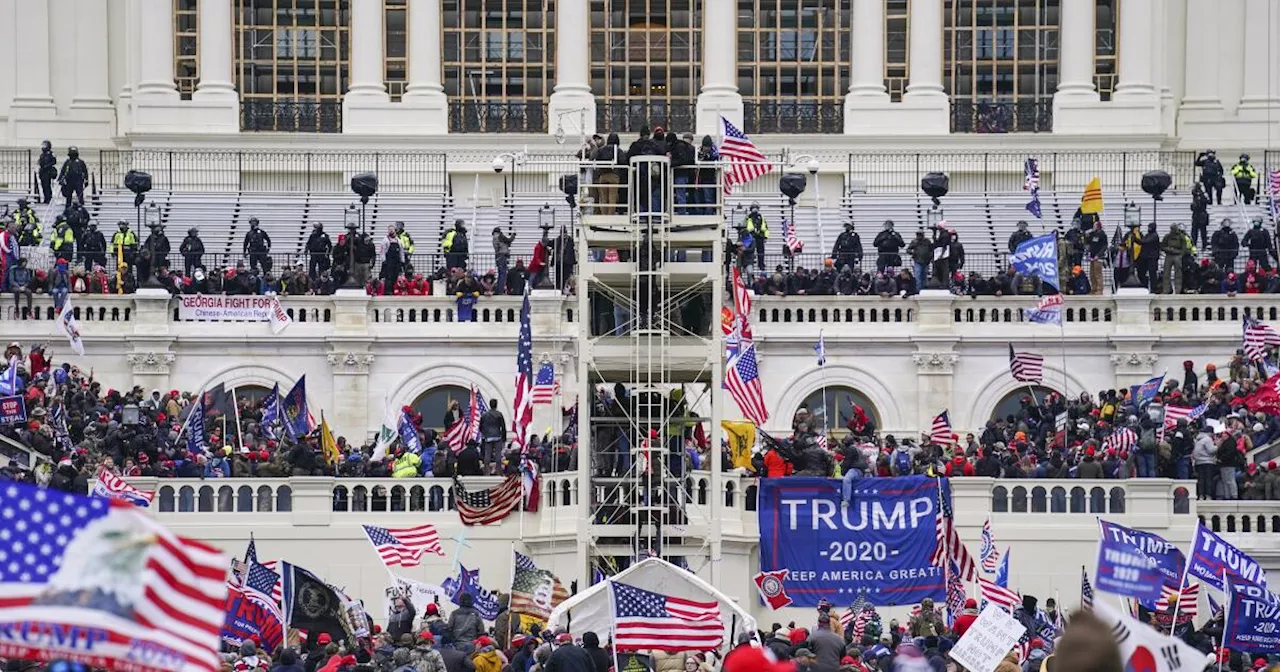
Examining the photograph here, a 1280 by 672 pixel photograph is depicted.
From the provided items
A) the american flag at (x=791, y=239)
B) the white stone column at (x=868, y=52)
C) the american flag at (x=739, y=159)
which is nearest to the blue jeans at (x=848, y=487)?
the american flag at (x=739, y=159)

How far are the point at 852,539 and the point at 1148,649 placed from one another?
2575 cm

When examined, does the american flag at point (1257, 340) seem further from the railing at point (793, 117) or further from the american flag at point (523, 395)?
the railing at point (793, 117)

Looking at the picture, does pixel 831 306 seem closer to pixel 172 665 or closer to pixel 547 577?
pixel 547 577

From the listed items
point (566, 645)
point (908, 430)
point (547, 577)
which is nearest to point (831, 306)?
point (908, 430)

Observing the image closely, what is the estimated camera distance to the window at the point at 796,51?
78.2m

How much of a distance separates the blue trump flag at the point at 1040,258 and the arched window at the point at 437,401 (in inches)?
388

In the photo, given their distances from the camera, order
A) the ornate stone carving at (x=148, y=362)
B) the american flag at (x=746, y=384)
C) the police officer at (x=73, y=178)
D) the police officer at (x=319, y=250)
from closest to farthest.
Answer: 1. the american flag at (x=746, y=384)
2. the ornate stone carving at (x=148, y=362)
3. the police officer at (x=319, y=250)
4. the police officer at (x=73, y=178)

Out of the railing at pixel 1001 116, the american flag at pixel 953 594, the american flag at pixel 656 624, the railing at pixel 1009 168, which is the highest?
the railing at pixel 1001 116

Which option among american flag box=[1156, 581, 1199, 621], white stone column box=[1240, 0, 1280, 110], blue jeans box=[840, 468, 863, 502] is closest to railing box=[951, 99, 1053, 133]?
white stone column box=[1240, 0, 1280, 110]

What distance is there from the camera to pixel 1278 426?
49.8m

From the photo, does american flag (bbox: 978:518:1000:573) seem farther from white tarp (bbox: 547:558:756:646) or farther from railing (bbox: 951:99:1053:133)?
railing (bbox: 951:99:1053:133)

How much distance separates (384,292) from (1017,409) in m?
10.8

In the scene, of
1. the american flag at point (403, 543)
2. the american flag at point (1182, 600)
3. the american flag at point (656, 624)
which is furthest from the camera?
the american flag at point (403, 543)

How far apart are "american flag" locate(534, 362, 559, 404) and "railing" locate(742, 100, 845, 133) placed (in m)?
24.3
